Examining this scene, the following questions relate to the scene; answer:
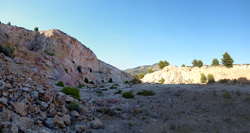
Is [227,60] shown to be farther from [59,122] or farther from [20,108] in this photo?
[20,108]

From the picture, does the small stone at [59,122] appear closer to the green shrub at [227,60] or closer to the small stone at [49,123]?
the small stone at [49,123]

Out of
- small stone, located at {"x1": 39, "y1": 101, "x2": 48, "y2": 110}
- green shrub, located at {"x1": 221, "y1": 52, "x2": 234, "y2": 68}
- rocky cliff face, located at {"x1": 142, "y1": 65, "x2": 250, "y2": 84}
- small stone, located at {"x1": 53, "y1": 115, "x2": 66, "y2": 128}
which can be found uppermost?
green shrub, located at {"x1": 221, "y1": 52, "x2": 234, "y2": 68}

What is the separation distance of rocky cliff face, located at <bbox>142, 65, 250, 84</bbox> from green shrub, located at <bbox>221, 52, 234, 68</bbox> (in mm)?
1678

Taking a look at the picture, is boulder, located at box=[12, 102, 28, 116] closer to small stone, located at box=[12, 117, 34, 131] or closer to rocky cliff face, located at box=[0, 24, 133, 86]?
small stone, located at box=[12, 117, 34, 131]

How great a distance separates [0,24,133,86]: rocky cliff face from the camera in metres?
22.4

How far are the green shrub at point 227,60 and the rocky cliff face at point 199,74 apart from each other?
1678 millimetres

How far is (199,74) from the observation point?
46.1 meters

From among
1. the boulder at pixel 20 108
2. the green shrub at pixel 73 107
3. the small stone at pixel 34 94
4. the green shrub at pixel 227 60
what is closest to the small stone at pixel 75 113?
the green shrub at pixel 73 107

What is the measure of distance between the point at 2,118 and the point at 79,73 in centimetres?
3612

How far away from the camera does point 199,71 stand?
46875mm

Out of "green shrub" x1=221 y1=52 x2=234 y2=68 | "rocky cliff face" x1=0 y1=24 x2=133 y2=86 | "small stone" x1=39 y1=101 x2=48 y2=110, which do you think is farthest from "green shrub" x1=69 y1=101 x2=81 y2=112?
"green shrub" x1=221 y1=52 x2=234 y2=68

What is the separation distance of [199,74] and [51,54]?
45.6m

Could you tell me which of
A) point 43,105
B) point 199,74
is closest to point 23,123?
point 43,105

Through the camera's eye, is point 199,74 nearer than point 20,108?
No
